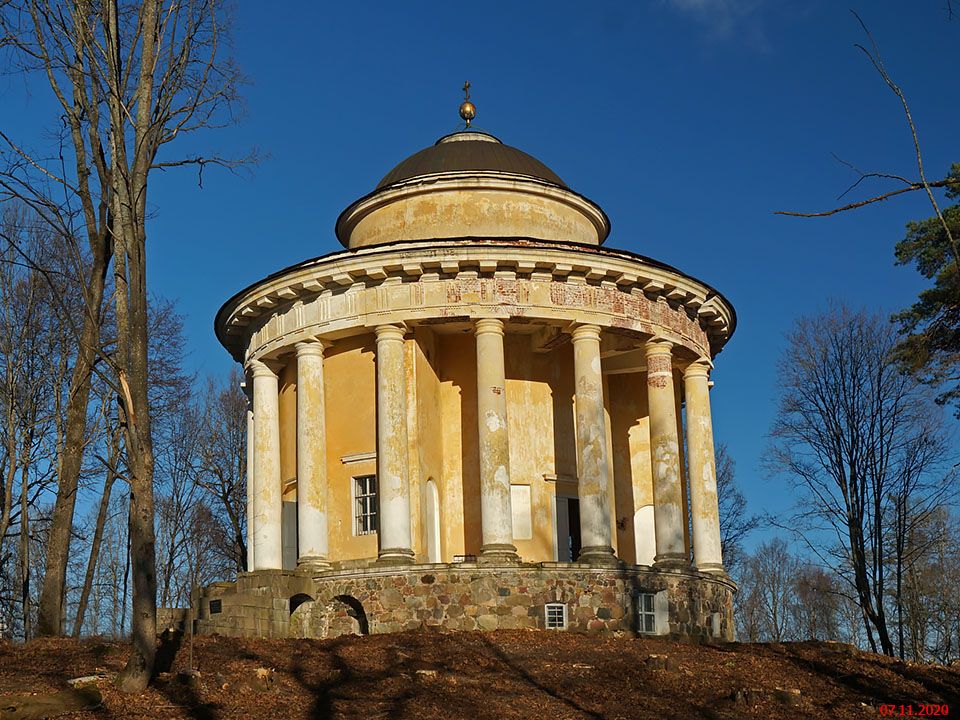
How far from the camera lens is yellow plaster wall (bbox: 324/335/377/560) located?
24891mm

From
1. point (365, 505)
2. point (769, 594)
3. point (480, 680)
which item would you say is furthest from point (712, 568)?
point (769, 594)

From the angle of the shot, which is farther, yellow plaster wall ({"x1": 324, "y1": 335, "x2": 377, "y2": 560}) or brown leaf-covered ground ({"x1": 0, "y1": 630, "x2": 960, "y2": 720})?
yellow plaster wall ({"x1": 324, "y1": 335, "x2": 377, "y2": 560})

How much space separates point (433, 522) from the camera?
25016mm

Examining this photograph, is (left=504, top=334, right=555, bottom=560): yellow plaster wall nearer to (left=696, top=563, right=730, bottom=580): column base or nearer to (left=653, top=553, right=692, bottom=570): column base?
(left=653, top=553, right=692, bottom=570): column base

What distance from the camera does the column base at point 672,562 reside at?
24469mm

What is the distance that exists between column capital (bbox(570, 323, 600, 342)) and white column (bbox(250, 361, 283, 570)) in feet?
22.7

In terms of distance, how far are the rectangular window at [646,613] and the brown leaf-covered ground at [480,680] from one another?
3.17m

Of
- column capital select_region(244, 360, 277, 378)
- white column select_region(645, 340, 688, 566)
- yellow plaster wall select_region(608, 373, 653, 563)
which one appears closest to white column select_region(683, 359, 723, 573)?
white column select_region(645, 340, 688, 566)

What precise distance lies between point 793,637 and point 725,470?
16540 millimetres

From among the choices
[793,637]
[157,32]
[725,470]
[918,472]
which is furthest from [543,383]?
[793,637]

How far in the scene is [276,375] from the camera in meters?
26.9

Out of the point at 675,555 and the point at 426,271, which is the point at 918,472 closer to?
the point at 675,555

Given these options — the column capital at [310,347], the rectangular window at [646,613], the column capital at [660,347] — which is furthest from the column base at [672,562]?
the column capital at [310,347]

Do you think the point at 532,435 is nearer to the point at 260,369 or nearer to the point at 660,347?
the point at 660,347
